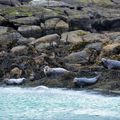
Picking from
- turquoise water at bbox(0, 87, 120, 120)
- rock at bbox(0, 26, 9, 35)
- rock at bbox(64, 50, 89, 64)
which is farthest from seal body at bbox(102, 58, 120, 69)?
rock at bbox(0, 26, 9, 35)

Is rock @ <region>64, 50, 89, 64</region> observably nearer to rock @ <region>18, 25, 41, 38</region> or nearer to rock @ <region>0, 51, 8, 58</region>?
rock @ <region>0, 51, 8, 58</region>

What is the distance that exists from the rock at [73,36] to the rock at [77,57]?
Answer: 23.1 feet

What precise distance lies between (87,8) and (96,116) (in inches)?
1279

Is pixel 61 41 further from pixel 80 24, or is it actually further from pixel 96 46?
pixel 80 24

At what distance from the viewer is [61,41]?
3812 centimetres

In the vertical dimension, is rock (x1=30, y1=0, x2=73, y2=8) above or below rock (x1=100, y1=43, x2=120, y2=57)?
above

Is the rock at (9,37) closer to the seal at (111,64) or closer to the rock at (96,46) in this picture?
the rock at (96,46)

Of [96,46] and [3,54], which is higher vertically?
[96,46]

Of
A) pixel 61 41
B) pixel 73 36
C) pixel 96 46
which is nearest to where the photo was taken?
pixel 96 46

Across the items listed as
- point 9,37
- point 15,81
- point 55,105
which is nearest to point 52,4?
point 9,37

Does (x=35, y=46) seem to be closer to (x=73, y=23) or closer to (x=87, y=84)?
(x=73, y=23)

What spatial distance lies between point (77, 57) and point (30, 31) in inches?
426

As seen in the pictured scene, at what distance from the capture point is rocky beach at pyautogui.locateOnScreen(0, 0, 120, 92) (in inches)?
1054

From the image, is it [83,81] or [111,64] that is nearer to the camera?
[83,81]
